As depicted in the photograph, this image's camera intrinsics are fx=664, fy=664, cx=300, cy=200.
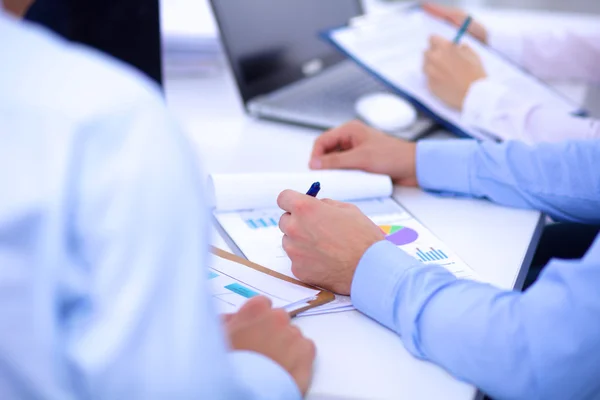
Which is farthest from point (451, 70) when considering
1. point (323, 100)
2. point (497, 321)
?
point (497, 321)

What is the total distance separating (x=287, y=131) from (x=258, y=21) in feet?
0.74

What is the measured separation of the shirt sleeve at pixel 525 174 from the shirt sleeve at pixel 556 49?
0.62 m

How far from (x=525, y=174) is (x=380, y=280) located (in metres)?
0.38

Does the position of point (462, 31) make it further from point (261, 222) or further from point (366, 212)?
point (261, 222)

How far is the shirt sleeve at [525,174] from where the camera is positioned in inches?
37.4

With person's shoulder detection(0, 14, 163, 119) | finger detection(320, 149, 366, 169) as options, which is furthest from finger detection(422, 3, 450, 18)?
person's shoulder detection(0, 14, 163, 119)

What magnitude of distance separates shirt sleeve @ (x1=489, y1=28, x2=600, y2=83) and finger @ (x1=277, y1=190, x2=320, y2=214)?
0.93m

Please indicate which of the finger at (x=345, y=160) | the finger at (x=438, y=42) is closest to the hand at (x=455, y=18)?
the finger at (x=438, y=42)

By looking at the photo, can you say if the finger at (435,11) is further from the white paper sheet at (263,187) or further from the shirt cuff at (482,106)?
the white paper sheet at (263,187)

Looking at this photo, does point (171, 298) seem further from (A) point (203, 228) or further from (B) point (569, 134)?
(B) point (569, 134)

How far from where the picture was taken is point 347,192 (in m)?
0.95

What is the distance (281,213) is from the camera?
90cm

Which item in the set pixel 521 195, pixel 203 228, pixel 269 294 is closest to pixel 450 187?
pixel 521 195

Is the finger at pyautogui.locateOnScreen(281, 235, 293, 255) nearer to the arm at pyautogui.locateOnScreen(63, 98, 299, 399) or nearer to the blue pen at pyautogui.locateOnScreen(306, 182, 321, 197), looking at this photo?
the blue pen at pyautogui.locateOnScreen(306, 182, 321, 197)
